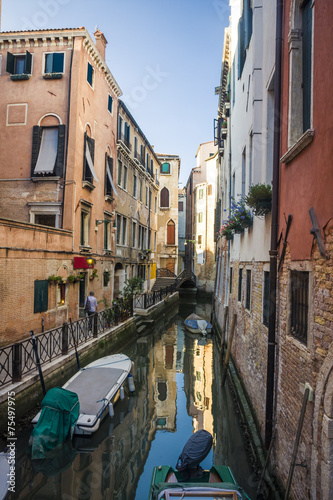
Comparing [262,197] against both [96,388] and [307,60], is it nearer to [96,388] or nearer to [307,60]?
[307,60]

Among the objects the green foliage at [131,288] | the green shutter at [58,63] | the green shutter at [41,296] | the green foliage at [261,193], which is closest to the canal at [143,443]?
the green shutter at [41,296]

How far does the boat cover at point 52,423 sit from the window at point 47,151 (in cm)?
865

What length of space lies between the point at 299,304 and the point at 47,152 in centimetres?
1125

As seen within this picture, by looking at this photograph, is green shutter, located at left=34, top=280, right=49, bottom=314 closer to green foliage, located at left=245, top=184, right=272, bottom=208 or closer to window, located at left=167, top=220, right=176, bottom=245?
green foliage, located at left=245, top=184, right=272, bottom=208

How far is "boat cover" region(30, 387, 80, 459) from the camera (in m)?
5.98

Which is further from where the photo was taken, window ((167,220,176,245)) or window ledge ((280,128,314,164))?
window ((167,220,176,245))

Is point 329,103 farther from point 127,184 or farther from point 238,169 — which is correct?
point 127,184

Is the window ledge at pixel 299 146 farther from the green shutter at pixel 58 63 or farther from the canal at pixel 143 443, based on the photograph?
the green shutter at pixel 58 63

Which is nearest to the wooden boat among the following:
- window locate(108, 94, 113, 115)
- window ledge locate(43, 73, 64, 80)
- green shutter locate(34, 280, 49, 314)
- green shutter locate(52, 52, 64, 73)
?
green shutter locate(34, 280, 49, 314)

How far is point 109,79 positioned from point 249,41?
9.91 m

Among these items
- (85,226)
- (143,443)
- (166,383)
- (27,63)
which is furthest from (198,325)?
(27,63)

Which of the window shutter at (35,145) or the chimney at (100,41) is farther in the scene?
the chimney at (100,41)

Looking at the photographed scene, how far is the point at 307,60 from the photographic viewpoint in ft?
14.6

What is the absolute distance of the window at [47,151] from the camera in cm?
1300
